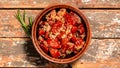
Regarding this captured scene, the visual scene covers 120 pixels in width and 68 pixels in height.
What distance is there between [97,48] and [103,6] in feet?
0.55

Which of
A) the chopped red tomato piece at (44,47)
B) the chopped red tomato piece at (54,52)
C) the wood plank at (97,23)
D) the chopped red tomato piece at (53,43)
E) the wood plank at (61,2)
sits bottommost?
the chopped red tomato piece at (54,52)

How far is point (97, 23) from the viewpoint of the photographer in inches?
54.4

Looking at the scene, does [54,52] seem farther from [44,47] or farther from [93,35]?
[93,35]

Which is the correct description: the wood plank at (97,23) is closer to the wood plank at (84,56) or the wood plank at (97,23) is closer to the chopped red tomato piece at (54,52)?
the wood plank at (84,56)

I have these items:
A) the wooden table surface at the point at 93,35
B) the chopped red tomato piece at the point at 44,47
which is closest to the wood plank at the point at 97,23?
the wooden table surface at the point at 93,35

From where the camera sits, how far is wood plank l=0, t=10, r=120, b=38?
138 centimetres

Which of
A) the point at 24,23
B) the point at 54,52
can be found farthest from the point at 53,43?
the point at 24,23

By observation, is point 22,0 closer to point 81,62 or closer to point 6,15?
point 6,15

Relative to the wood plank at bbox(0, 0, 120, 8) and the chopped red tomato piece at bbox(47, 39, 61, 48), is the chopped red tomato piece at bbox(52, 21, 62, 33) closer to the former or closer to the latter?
the chopped red tomato piece at bbox(47, 39, 61, 48)

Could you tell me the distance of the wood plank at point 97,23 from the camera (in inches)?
54.4

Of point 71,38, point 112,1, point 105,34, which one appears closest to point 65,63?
point 71,38

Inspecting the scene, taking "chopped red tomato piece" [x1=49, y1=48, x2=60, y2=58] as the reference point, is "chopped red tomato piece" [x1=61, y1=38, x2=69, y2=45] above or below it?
above

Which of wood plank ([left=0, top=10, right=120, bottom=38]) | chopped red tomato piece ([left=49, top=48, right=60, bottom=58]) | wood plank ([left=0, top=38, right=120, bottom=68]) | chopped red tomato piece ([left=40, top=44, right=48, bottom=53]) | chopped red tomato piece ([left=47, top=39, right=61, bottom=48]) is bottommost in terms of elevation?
wood plank ([left=0, top=38, right=120, bottom=68])

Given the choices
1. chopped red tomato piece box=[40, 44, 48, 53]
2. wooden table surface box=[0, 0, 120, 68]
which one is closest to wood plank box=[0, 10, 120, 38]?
wooden table surface box=[0, 0, 120, 68]
